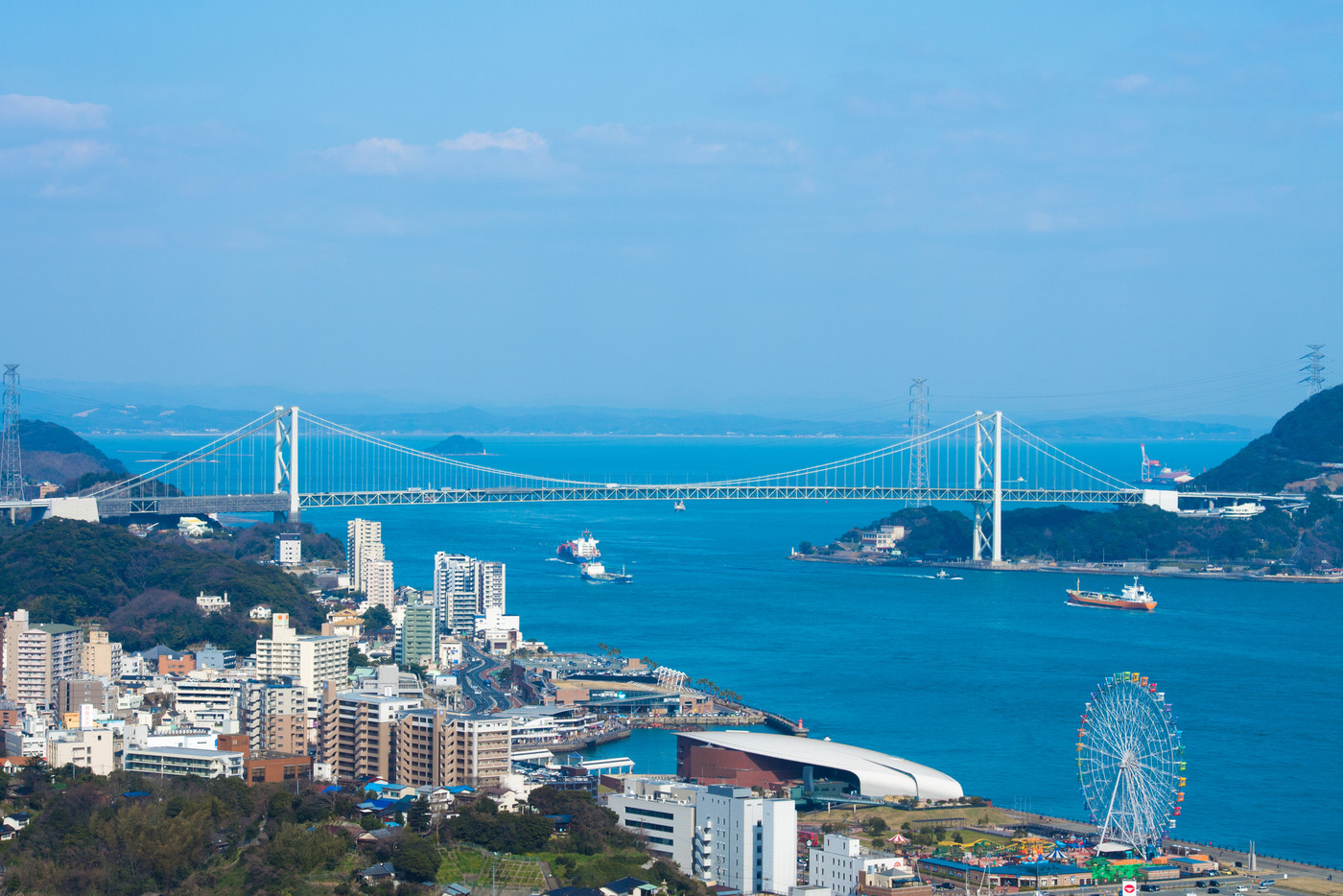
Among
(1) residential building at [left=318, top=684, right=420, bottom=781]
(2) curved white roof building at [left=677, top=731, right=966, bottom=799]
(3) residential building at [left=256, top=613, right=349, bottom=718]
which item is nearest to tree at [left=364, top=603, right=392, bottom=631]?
(3) residential building at [left=256, top=613, right=349, bottom=718]

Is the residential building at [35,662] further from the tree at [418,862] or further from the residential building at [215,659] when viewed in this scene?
the tree at [418,862]

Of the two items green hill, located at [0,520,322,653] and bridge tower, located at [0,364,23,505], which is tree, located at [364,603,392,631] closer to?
green hill, located at [0,520,322,653]

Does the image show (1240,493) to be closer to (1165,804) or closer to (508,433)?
(1165,804)

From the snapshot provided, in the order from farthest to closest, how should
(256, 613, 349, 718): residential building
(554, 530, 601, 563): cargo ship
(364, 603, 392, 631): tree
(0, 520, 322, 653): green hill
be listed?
(554, 530, 601, 563): cargo ship, (364, 603, 392, 631): tree, (0, 520, 322, 653): green hill, (256, 613, 349, 718): residential building

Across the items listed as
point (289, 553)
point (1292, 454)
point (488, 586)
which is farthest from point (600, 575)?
point (1292, 454)

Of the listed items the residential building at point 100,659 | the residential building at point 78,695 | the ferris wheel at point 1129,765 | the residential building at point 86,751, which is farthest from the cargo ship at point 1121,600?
the residential building at point 86,751

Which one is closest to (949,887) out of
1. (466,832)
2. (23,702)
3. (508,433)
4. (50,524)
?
(466,832)
